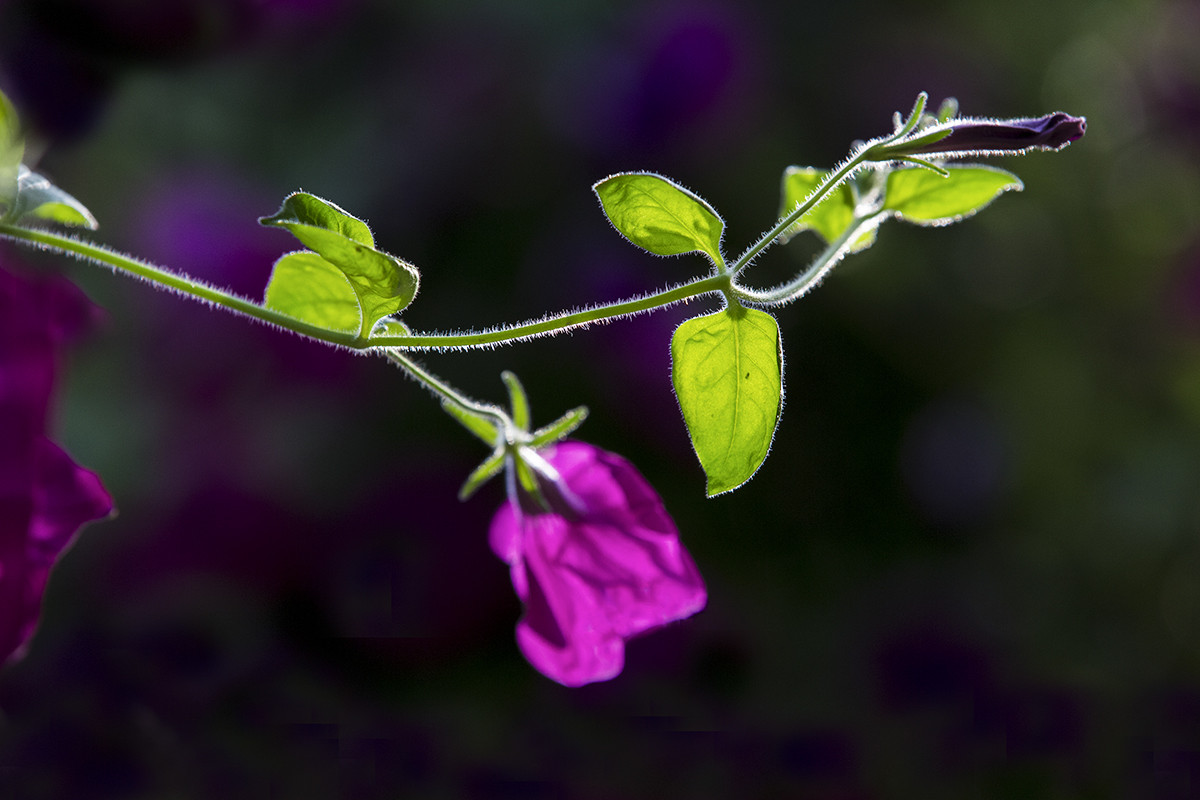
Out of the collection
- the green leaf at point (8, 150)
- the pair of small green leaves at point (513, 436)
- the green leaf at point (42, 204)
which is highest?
the green leaf at point (8, 150)

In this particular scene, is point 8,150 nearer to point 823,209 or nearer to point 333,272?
point 333,272

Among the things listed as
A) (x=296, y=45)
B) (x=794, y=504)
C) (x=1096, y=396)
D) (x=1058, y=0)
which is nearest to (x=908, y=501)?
(x=794, y=504)

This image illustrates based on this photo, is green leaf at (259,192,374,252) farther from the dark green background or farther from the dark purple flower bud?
the dark green background

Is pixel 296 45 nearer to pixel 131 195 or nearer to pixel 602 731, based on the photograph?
pixel 131 195

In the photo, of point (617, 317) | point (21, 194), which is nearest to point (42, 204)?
point (21, 194)

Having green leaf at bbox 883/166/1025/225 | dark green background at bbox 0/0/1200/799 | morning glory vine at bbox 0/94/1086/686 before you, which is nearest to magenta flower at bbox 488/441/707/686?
morning glory vine at bbox 0/94/1086/686

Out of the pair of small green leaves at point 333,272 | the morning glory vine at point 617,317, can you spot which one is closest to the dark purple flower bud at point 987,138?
the morning glory vine at point 617,317

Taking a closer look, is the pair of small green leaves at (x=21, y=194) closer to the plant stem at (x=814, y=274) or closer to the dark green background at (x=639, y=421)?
the plant stem at (x=814, y=274)
